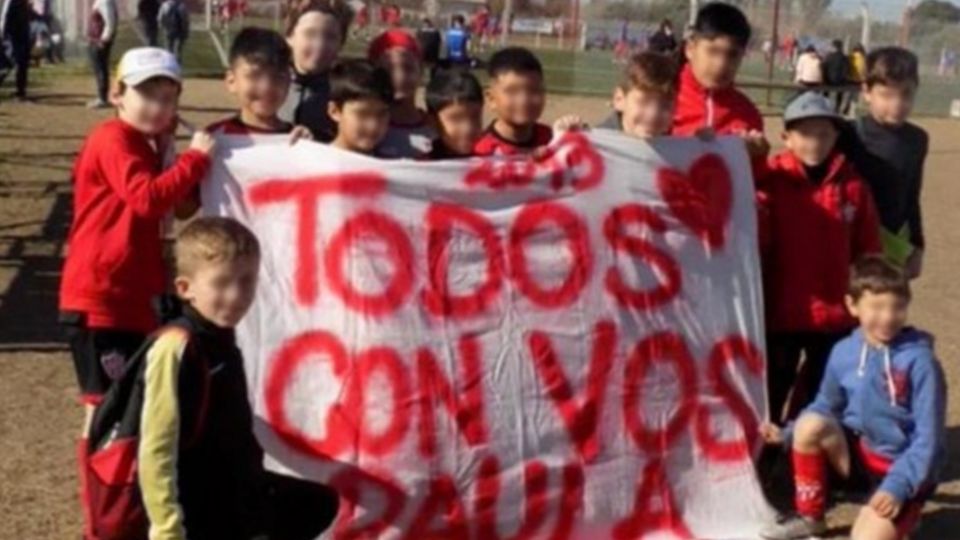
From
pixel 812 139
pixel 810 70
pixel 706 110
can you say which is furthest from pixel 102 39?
pixel 812 139

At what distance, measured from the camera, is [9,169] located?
17.0m

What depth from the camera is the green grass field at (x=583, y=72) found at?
34906 mm

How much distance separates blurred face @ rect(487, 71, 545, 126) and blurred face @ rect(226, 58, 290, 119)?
0.83m

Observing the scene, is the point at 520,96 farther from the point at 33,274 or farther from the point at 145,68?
the point at 33,274

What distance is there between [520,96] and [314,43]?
0.98 metres

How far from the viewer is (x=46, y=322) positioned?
1000 cm

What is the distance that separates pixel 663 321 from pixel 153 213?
1.89 meters

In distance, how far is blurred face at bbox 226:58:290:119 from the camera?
613 centimetres

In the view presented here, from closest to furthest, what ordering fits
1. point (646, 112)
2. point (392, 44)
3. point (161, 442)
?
point (161, 442) → point (646, 112) → point (392, 44)

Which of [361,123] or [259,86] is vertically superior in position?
[259,86]

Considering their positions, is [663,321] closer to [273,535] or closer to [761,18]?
[273,535]

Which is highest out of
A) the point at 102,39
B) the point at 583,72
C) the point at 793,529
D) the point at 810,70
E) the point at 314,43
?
the point at 314,43

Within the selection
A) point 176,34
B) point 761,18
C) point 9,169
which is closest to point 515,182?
point 9,169

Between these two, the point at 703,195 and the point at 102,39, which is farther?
the point at 102,39
